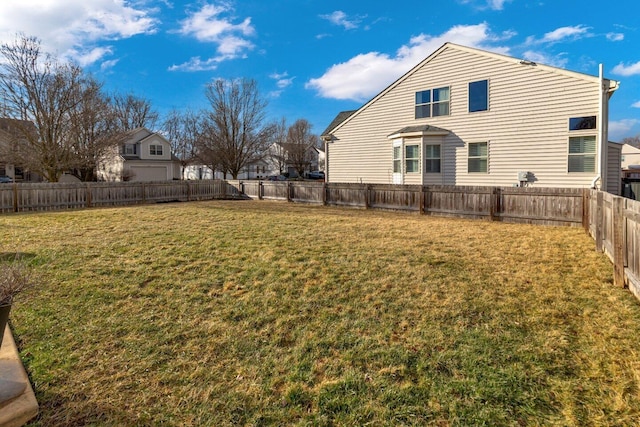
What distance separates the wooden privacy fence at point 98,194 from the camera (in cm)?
1324

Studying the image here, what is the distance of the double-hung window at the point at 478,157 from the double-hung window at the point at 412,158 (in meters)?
2.13

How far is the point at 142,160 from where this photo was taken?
34.0 metres

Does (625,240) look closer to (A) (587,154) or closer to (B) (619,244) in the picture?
(B) (619,244)

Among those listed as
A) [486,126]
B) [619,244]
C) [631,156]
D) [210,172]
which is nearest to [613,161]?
[486,126]

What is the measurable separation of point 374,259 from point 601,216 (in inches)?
172

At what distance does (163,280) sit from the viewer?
5.18 m

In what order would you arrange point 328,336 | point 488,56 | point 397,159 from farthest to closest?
point 397,159 < point 488,56 < point 328,336

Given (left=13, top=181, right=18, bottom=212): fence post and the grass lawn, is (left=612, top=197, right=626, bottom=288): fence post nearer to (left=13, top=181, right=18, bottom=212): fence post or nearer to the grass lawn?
the grass lawn

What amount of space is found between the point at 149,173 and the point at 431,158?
95.0ft

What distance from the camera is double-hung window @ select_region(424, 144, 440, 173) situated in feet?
50.4

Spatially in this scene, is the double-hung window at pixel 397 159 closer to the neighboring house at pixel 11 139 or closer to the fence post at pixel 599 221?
the fence post at pixel 599 221

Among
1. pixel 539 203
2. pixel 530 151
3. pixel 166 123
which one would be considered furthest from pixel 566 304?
pixel 166 123

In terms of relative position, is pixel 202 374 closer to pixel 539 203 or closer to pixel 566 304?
pixel 566 304

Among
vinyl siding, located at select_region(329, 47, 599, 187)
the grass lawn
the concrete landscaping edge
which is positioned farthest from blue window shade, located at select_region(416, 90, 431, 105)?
the concrete landscaping edge
